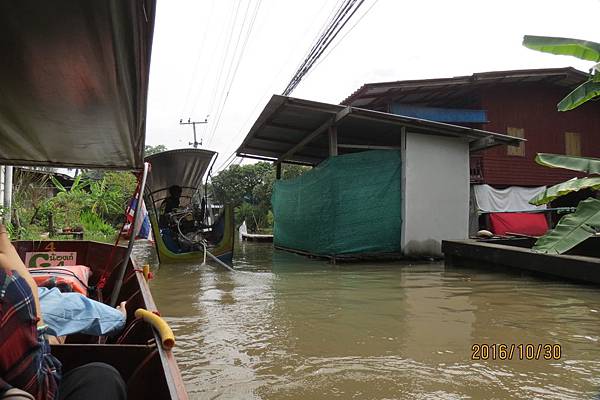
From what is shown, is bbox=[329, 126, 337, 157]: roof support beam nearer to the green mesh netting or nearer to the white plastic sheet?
the green mesh netting

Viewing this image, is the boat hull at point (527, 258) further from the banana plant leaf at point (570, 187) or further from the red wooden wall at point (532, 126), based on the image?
the red wooden wall at point (532, 126)

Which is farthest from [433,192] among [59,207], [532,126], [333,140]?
[532,126]

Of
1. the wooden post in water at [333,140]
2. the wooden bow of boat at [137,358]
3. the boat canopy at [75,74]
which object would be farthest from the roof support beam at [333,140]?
the wooden bow of boat at [137,358]

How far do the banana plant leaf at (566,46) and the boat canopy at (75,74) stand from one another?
327 centimetres

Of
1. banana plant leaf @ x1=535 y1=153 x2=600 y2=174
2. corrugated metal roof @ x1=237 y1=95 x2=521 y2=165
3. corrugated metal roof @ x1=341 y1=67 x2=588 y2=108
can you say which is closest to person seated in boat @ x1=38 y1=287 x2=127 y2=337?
banana plant leaf @ x1=535 y1=153 x2=600 y2=174

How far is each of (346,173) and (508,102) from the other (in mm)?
8854

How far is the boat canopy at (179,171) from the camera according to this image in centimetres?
959

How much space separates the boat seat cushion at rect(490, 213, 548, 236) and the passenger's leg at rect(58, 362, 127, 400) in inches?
531

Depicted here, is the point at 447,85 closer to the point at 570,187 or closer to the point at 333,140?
the point at 333,140

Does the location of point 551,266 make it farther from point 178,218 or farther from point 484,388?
point 178,218

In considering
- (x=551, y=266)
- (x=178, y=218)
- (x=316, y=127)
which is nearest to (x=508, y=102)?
(x=316, y=127)

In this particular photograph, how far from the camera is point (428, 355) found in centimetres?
358

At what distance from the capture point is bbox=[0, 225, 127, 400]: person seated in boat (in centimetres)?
129
